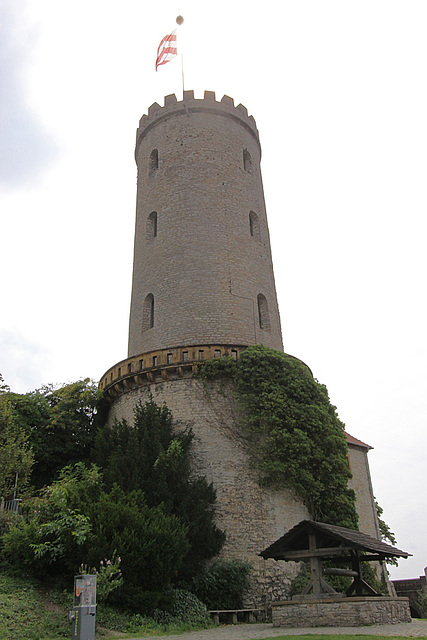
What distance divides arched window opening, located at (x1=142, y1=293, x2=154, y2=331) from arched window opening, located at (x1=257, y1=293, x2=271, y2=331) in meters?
4.03

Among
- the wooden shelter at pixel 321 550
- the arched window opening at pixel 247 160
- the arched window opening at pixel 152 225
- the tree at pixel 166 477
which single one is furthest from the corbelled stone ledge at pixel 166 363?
the arched window opening at pixel 247 160

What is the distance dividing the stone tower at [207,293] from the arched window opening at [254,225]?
4 centimetres

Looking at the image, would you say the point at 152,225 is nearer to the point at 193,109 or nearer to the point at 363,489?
the point at 193,109

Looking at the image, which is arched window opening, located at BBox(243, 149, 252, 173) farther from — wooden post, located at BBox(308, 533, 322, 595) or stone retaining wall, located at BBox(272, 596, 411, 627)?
stone retaining wall, located at BBox(272, 596, 411, 627)

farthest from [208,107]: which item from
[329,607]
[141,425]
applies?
[329,607]

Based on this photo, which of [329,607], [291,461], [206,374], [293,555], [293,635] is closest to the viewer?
[293,635]

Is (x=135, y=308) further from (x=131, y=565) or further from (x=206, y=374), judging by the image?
(x=131, y=565)

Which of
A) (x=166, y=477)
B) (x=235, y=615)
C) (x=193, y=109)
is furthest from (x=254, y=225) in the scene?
(x=235, y=615)

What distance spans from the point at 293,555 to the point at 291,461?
12.0 feet

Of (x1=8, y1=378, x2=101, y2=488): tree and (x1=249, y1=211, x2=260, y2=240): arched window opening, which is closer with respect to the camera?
(x1=8, y1=378, x2=101, y2=488): tree

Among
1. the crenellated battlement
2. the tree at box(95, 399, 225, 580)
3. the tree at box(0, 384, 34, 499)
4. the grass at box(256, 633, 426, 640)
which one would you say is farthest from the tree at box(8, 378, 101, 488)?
the crenellated battlement

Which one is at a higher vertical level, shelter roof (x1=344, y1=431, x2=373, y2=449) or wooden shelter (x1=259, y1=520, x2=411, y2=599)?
shelter roof (x1=344, y1=431, x2=373, y2=449)

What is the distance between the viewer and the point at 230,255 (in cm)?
2131

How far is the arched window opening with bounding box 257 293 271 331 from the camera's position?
21.2m
